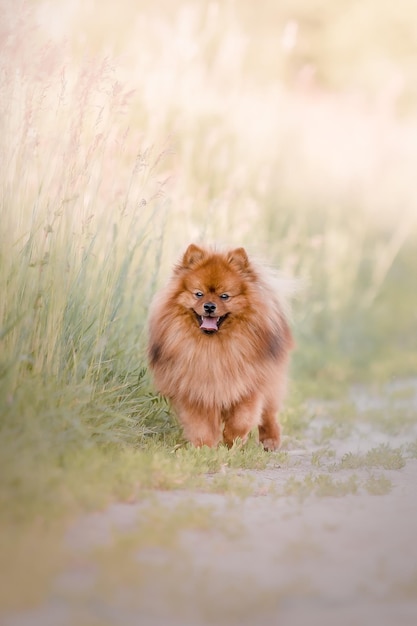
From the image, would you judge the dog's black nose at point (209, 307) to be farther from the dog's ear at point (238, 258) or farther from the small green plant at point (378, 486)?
the small green plant at point (378, 486)

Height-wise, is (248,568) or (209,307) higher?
(209,307)

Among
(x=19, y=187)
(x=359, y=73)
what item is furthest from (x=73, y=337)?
(x=359, y=73)

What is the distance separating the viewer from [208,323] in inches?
201

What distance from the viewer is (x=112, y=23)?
1497 cm

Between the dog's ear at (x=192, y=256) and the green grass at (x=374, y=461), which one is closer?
the green grass at (x=374, y=461)

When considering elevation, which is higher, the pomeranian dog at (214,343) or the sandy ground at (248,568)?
the pomeranian dog at (214,343)

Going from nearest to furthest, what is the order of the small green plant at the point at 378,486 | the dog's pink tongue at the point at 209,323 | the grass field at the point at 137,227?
the grass field at the point at 137,227 < the small green plant at the point at 378,486 < the dog's pink tongue at the point at 209,323

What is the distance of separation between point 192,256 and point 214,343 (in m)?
0.53

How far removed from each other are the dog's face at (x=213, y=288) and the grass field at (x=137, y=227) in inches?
15.6

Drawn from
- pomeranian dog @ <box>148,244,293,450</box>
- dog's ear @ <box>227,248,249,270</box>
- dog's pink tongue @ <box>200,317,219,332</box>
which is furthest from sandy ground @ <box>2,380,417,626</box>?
dog's ear @ <box>227,248,249,270</box>

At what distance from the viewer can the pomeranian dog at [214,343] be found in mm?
5152

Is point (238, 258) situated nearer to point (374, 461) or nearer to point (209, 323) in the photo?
point (209, 323)

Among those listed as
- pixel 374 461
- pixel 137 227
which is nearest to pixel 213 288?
pixel 374 461

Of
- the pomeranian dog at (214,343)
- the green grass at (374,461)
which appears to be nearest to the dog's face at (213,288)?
the pomeranian dog at (214,343)
